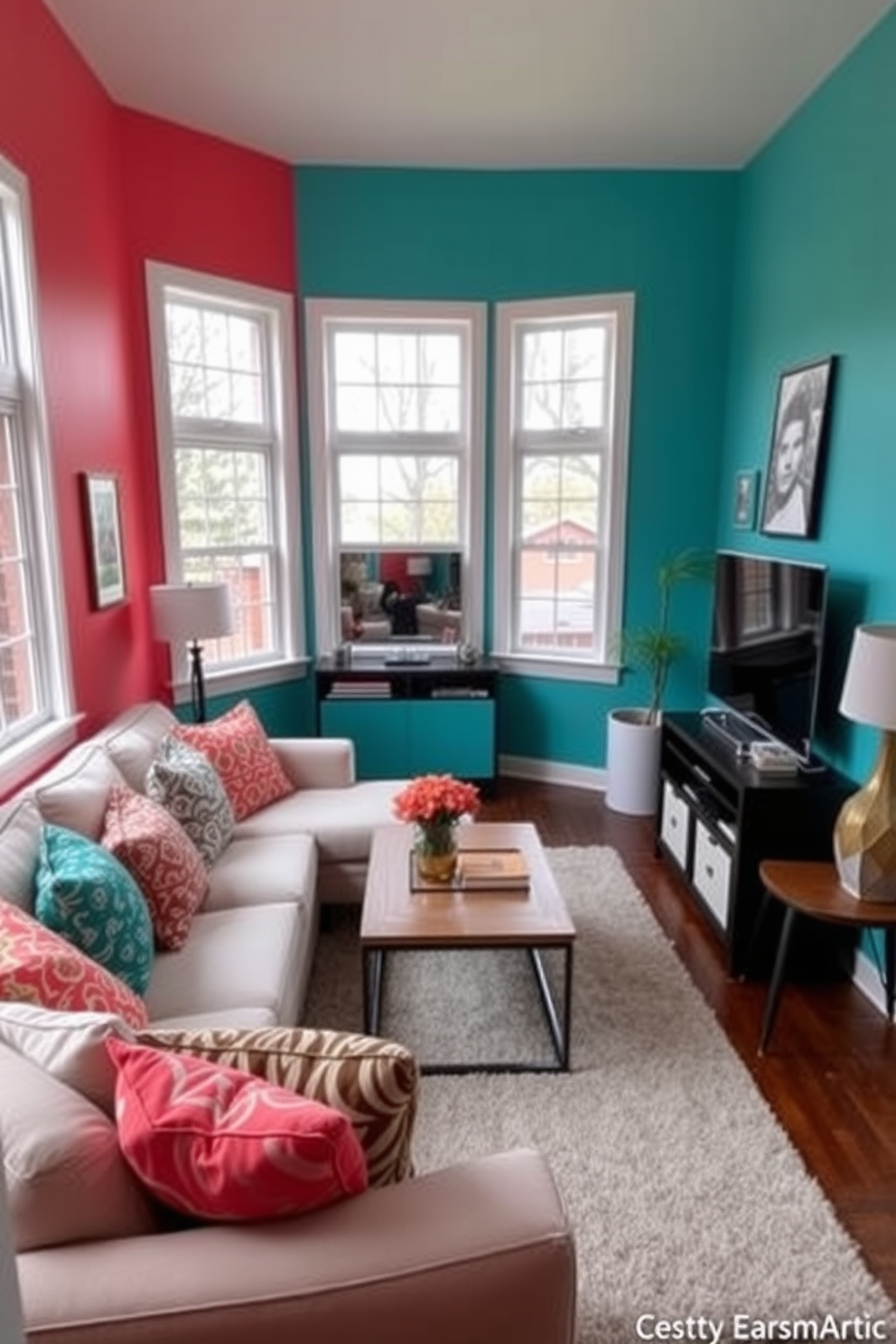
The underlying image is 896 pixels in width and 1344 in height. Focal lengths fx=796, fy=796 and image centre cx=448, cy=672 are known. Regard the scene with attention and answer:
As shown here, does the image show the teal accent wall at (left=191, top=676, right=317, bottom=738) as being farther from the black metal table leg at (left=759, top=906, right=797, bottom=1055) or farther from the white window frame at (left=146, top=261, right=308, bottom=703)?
the black metal table leg at (left=759, top=906, right=797, bottom=1055)

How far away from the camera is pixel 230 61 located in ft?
9.90

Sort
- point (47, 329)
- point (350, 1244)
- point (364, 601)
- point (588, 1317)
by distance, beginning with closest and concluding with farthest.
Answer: point (350, 1244), point (588, 1317), point (47, 329), point (364, 601)

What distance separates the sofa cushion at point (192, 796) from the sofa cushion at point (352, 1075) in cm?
135

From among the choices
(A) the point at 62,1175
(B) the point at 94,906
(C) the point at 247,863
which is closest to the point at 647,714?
(C) the point at 247,863

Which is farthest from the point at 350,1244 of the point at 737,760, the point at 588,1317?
the point at 737,760

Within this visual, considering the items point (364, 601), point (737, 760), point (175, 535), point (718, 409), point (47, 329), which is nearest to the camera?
point (47, 329)

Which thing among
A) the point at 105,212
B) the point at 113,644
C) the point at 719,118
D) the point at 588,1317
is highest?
the point at 719,118

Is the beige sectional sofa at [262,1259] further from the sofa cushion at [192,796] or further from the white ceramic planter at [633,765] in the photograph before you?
the white ceramic planter at [633,765]

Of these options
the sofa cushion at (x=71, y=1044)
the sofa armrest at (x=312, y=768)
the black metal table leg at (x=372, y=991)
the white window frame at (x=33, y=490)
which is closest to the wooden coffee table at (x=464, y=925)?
the black metal table leg at (x=372, y=991)

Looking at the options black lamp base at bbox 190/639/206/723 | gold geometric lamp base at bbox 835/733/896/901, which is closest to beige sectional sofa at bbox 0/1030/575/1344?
gold geometric lamp base at bbox 835/733/896/901

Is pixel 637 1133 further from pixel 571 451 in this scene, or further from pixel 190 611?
pixel 571 451

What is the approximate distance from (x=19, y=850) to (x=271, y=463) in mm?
2805

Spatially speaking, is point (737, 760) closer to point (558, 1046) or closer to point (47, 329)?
point (558, 1046)

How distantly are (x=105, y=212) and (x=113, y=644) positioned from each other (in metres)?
1.76
